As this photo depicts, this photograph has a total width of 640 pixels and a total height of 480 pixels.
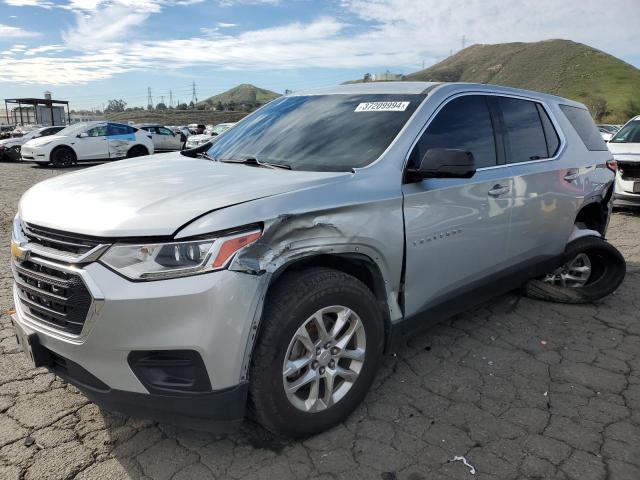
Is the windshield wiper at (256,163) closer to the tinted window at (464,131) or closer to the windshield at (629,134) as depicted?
the tinted window at (464,131)

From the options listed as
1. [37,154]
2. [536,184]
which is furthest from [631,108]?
[536,184]

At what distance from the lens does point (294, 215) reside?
240cm

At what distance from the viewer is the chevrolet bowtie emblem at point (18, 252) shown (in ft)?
8.16

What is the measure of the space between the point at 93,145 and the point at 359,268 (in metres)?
17.6

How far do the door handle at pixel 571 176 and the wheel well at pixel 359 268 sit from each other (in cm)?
228


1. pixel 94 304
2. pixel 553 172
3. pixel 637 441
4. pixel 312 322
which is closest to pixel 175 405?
pixel 94 304

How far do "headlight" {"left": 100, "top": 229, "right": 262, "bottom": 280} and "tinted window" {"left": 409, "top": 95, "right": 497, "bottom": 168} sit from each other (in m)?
1.41

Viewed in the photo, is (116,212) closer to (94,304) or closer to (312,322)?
(94,304)

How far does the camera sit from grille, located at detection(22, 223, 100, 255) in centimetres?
222

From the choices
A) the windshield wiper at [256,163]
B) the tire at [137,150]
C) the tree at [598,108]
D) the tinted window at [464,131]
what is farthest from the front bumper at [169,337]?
the tree at [598,108]

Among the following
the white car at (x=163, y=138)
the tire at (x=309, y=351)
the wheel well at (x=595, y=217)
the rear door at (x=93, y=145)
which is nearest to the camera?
the tire at (x=309, y=351)

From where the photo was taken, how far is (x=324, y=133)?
3.28 meters

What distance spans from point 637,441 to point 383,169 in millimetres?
1946

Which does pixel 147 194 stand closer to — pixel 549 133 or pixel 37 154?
pixel 549 133
